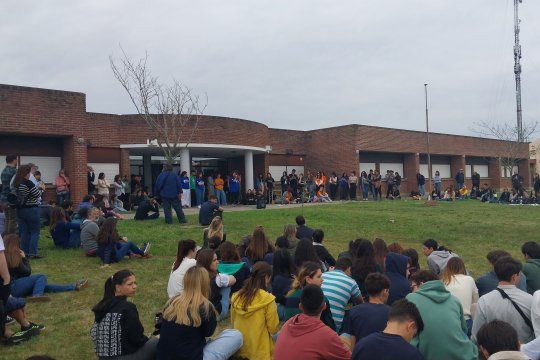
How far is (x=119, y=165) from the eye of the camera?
2209 cm

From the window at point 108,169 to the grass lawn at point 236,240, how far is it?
283 inches

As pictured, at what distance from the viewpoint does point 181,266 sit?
657 centimetres

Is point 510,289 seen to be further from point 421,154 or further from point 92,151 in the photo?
point 421,154

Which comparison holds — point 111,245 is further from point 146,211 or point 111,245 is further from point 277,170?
point 277,170

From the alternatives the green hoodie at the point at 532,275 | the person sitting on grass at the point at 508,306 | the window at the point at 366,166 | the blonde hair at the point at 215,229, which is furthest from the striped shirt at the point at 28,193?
the window at the point at 366,166

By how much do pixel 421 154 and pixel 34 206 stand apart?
3093cm

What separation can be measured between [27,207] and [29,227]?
17.7 inches

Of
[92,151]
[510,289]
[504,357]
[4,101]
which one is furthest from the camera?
[92,151]

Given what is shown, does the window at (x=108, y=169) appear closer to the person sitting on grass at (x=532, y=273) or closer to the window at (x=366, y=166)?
the window at (x=366, y=166)

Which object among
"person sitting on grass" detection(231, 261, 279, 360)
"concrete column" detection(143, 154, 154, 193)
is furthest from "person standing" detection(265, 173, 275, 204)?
"person sitting on grass" detection(231, 261, 279, 360)

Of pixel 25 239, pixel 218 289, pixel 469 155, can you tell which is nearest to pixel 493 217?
pixel 218 289

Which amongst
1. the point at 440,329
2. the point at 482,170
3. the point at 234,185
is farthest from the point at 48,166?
the point at 482,170

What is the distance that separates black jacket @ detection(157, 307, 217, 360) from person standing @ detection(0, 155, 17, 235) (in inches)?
243

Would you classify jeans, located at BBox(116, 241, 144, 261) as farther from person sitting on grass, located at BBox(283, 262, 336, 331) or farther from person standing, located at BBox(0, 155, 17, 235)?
person sitting on grass, located at BBox(283, 262, 336, 331)
